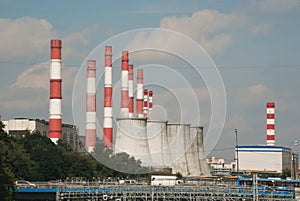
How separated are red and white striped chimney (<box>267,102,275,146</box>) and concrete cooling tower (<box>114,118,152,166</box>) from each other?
21.9 metres

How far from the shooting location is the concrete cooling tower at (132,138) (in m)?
70.0

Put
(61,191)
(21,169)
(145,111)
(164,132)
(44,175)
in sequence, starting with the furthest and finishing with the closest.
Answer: (145,111) → (164,132) → (44,175) → (21,169) → (61,191)

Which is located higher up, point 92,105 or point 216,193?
point 92,105

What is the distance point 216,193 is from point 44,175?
17703 mm

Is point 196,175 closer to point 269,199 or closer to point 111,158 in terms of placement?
point 111,158

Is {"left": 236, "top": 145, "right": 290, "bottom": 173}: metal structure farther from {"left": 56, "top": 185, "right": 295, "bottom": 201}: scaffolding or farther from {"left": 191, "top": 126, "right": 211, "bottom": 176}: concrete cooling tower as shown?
{"left": 56, "top": 185, "right": 295, "bottom": 201}: scaffolding

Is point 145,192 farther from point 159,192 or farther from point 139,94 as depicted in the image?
point 139,94

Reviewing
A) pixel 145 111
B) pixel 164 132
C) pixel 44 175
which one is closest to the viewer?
pixel 44 175

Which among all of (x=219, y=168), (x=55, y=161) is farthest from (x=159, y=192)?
(x=219, y=168)

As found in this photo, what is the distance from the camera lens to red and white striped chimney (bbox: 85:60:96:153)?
7506 cm

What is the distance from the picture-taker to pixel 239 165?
96.0m

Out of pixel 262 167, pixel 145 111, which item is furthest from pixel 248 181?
pixel 145 111

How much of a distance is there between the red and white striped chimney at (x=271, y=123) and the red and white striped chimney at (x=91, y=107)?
24070 millimetres

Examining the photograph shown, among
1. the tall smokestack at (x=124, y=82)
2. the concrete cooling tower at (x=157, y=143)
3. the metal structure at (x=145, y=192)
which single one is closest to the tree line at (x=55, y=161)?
the concrete cooling tower at (x=157, y=143)
